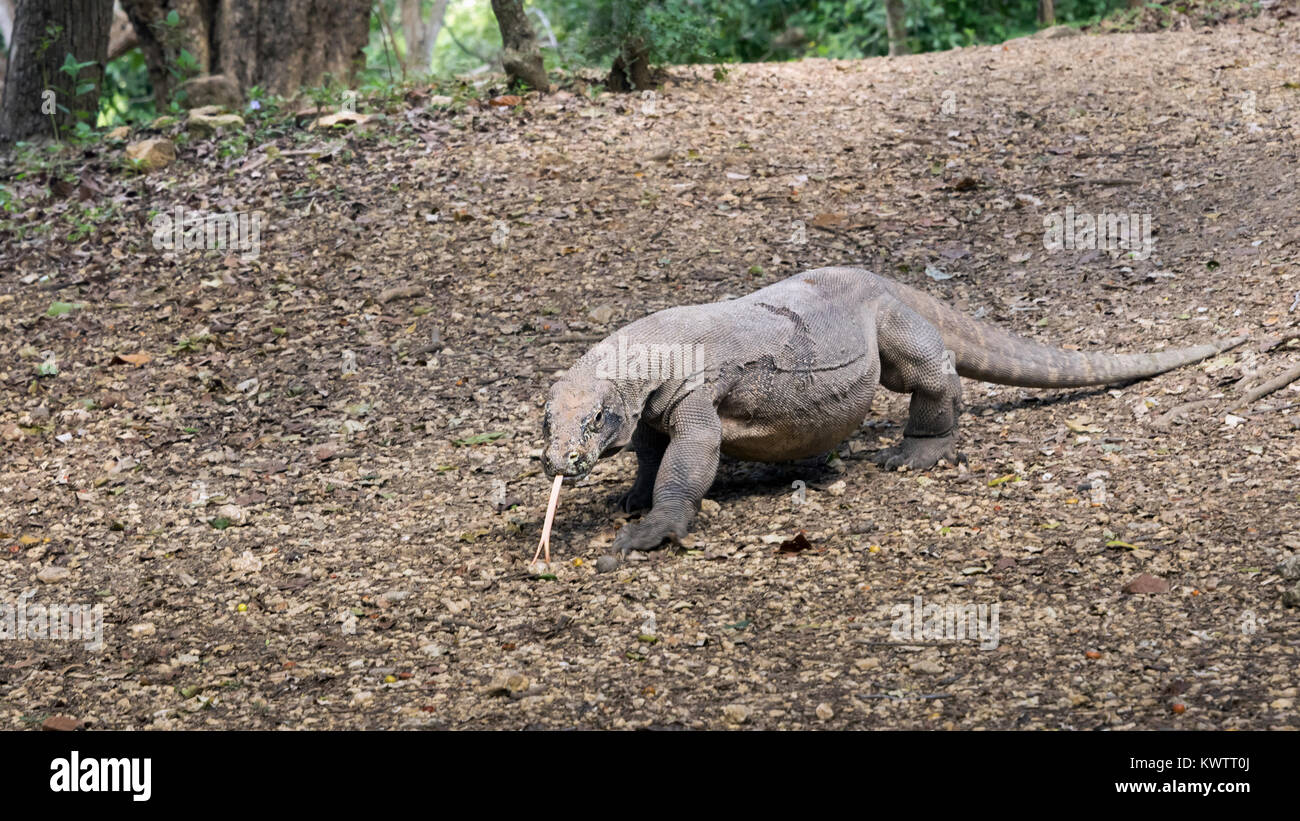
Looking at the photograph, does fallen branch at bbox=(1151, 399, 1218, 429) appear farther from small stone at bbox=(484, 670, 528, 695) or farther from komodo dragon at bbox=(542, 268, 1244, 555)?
small stone at bbox=(484, 670, 528, 695)

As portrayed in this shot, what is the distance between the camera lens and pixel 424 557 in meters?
5.27

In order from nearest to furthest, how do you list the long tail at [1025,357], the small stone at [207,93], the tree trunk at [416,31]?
the long tail at [1025,357] → the small stone at [207,93] → the tree trunk at [416,31]

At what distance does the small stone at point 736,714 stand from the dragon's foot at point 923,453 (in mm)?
2219

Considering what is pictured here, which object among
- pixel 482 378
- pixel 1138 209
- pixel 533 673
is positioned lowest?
pixel 533 673

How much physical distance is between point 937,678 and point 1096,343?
3.64 meters

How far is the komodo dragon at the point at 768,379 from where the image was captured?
4961mm

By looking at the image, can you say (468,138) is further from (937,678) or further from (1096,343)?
(937,678)

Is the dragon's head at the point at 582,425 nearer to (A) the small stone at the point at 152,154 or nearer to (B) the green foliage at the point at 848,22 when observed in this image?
(A) the small stone at the point at 152,154

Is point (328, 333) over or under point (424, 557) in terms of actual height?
over

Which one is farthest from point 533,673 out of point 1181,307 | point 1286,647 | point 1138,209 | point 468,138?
point 468,138

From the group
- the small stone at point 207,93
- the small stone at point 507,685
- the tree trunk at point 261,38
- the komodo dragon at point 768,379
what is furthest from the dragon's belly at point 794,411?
the tree trunk at point 261,38

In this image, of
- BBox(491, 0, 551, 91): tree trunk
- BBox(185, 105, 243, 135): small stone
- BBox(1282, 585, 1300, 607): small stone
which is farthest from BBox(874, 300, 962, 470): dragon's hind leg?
BBox(185, 105, 243, 135): small stone

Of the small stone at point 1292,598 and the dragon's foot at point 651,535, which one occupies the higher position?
the dragon's foot at point 651,535

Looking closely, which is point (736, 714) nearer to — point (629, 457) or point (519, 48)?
point (629, 457)
